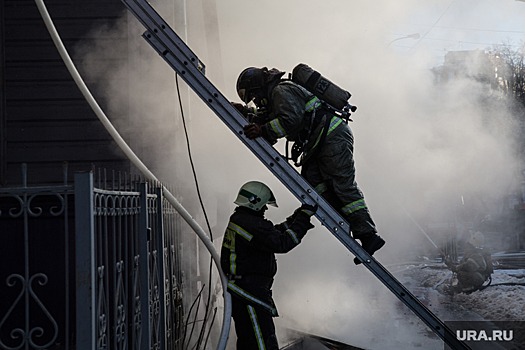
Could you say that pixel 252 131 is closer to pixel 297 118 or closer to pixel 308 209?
pixel 297 118

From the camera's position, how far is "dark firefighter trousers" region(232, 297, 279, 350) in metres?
Result: 4.93

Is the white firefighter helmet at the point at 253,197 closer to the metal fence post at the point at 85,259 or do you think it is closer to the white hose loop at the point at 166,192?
the white hose loop at the point at 166,192

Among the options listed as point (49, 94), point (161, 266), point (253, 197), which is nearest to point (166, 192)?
point (161, 266)

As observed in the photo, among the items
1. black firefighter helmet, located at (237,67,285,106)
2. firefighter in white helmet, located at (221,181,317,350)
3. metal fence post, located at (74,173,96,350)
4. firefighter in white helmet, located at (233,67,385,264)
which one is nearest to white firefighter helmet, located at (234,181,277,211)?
firefighter in white helmet, located at (221,181,317,350)

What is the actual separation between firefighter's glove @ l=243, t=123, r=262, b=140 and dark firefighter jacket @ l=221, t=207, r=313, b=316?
0.56 m

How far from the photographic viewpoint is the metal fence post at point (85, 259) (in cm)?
297

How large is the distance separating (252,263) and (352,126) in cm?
767

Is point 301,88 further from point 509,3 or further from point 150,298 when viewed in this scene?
point 509,3

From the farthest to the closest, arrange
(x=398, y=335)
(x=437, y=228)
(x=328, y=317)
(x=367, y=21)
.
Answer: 1. (x=437, y=228)
2. (x=367, y=21)
3. (x=328, y=317)
4. (x=398, y=335)

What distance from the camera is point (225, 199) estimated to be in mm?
9750

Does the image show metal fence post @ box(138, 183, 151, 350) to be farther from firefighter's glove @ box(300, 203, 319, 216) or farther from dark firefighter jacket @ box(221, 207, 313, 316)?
firefighter's glove @ box(300, 203, 319, 216)

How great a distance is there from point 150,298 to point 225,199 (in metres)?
5.19

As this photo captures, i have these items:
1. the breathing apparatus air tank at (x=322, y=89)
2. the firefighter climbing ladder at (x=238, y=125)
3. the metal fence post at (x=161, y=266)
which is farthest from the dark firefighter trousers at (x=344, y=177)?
the metal fence post at (x=161, y=266)

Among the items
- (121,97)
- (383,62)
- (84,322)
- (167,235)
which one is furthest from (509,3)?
(84,322)
